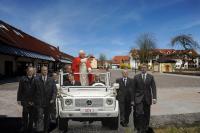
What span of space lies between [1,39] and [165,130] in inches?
1137

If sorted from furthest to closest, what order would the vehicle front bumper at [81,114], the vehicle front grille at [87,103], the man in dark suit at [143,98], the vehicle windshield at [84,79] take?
the vehicle windshield at [84,79] < the vehicle front grille at [87,103] < the vehicle front bumper at [81,114] < the man in dark suit at [143,98]

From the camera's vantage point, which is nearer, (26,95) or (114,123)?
(26,95)

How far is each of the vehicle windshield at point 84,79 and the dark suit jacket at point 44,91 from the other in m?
1.68

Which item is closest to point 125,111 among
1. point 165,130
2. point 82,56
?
point 165,130

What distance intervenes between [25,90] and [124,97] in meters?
3.23

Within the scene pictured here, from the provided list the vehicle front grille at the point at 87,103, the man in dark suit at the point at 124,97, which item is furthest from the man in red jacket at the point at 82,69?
the vehicle front grille at the point at 87,103

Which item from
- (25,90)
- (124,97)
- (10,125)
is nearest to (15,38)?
(10,125)

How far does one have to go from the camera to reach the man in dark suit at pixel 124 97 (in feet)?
37.3

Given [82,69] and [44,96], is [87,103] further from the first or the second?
[82,69]

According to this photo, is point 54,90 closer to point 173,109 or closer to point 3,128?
point 3,128

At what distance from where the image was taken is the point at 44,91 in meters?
9.87

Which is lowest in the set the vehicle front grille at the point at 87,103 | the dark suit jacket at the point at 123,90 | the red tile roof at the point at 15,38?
the vehicle front grille at the point at 87,103

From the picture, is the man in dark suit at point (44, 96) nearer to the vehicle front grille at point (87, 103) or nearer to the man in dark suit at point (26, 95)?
the man in dark suit at point (26, 95)

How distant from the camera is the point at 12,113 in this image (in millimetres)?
13594
